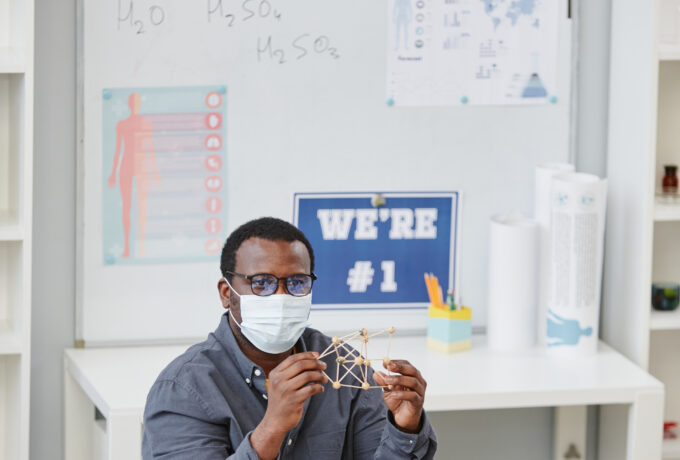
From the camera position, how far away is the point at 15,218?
2.49 m

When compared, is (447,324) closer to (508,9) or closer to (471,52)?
(471,52)

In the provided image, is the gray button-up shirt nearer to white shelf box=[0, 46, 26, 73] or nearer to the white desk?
the white desk

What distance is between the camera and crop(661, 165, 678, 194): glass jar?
2701 mm

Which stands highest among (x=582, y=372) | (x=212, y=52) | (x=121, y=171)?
(x=212, y=52)

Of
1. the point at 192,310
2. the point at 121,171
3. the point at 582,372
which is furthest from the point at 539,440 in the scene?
the point at 121,171

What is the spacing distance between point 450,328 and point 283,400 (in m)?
1.08

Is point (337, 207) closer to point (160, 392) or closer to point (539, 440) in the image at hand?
point (539, 440)

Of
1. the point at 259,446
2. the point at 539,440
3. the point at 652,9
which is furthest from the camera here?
the point at 539,440

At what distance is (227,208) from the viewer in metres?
2.68

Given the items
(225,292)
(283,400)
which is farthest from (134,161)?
(283,400)

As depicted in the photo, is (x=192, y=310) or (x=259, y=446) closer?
(x=259, y=446)

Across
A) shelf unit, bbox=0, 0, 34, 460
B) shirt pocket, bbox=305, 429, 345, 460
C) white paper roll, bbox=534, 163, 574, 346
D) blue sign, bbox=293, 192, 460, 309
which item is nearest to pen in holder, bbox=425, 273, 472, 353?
blue sign, bbox=293, 192, 460, 309

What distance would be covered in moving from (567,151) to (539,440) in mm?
810

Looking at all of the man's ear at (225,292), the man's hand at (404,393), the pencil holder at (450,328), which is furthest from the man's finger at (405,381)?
the pencil holder at (450,328)
